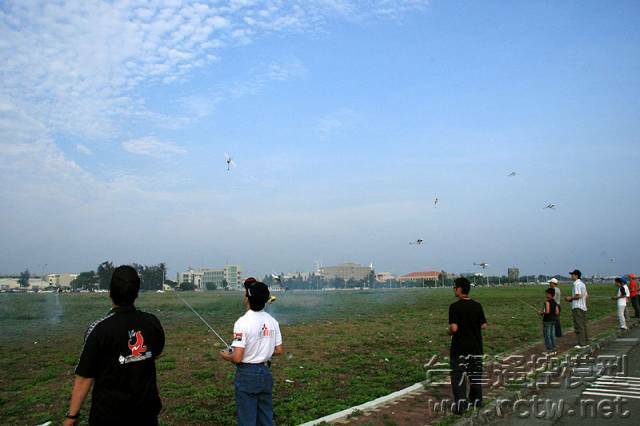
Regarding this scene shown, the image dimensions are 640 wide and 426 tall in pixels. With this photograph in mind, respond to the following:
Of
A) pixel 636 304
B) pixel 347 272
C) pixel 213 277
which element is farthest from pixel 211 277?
pixel 636 304

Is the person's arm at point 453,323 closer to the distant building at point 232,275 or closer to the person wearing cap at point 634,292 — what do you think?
the person wearing cap at point 634,292

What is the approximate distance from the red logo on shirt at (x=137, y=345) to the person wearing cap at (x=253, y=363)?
1.18m

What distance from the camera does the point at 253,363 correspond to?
4605 millimetres

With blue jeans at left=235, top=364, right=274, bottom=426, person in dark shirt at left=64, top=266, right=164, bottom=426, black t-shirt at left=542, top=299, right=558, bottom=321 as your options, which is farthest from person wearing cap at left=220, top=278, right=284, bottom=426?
black t-shirt at left=542, top=299, right=558, bottom=321

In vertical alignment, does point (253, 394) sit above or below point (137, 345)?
below

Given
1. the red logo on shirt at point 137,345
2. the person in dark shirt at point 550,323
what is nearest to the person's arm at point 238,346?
the red logo on shirt at point 137,345

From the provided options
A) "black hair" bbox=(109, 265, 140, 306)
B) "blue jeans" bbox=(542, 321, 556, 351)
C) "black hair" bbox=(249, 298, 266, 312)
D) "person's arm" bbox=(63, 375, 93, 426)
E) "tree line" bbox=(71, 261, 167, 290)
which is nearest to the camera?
"person's arm" bbox=(63, 375, 93, 426)

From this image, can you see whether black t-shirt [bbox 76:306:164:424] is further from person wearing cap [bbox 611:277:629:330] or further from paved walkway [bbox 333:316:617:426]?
person wearing cap [bbox 611:277:629:330]

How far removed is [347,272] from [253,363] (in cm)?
15133

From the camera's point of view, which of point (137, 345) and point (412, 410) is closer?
point (137, 345)

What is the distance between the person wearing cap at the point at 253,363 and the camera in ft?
15.0

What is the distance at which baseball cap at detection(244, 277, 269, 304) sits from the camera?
15.7ft

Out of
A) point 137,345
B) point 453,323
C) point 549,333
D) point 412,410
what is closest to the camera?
point 137,345

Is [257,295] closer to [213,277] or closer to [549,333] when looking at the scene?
[549,333]
